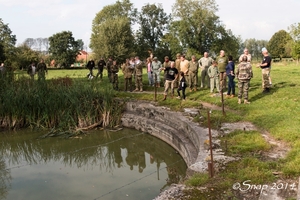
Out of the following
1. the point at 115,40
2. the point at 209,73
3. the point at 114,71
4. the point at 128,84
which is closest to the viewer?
the point at 209,73

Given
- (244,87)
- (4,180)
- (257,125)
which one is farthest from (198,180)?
(244,87)

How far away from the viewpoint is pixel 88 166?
24.9 ft

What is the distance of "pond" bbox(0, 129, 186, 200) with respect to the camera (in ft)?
19.9

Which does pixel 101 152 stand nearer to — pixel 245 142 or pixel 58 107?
pixel 58 107

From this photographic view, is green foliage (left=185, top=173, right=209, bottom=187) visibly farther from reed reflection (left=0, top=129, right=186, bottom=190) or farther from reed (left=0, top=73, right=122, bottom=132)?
reed (left=0, top=73, right=122, bottom=132)

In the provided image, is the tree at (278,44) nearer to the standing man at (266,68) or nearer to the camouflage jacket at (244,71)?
the standing man at (266,68)

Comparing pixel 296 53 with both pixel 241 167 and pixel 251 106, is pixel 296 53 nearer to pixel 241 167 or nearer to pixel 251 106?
pixel 251 106

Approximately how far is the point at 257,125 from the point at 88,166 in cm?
432

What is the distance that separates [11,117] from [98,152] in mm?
4216

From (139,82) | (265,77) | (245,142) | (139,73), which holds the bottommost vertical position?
(245,142)

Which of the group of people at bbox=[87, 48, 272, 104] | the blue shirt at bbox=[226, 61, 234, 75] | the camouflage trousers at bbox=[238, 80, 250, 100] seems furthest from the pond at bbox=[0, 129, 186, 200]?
the blue shirt at bbox=[226, 61, 234, 75]

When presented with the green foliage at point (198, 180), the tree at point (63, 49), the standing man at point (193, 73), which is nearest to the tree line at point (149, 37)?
the tree at point (63, 49)

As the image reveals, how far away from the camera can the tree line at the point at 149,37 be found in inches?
1618

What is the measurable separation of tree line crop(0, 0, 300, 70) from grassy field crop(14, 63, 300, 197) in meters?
23.4
